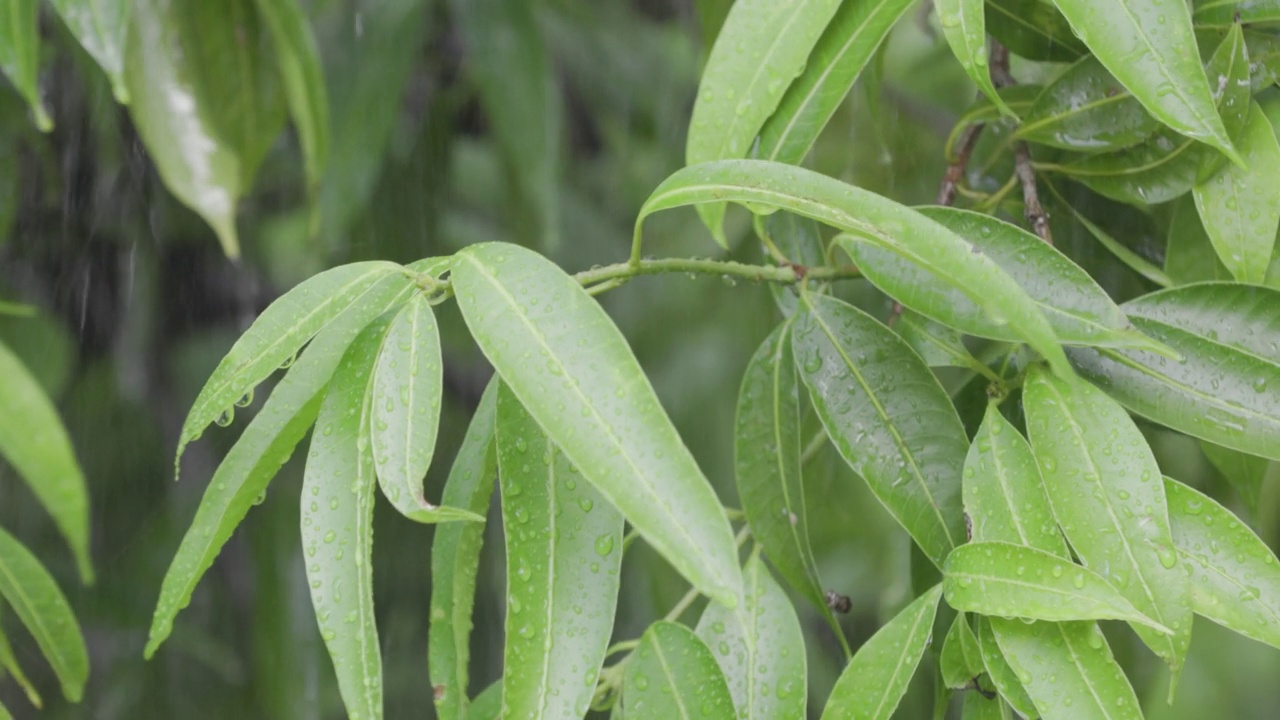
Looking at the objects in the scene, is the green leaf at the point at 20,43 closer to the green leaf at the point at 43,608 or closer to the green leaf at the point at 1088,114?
the green leaf at the point at 43,608

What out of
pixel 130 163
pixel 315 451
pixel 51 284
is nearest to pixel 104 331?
pixel 51 284

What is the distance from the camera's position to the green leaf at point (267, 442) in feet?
1.27

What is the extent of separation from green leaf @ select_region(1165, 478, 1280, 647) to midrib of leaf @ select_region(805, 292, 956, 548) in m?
0.09

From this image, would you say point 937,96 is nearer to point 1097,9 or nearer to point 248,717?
point 1097,9

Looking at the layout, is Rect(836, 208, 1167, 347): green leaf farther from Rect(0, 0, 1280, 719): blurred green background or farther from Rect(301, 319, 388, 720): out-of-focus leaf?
Rect(0, 0, 1280, 719): blurred green background

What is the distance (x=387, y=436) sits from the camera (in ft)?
1.10

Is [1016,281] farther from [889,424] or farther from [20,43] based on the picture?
[20,43]

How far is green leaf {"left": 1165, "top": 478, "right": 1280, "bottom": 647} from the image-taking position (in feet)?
1.24

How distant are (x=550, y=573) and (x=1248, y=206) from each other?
35 centimetres

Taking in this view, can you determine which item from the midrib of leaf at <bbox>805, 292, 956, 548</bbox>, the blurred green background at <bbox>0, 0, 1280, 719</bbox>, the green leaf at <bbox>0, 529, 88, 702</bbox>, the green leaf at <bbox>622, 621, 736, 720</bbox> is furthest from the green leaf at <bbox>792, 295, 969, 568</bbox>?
the blurred green background at <bbox>0, 0, 1280, 719</bbox>

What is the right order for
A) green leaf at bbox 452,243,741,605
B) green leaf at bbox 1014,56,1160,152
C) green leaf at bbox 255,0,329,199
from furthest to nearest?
green leaf at bbox 255,0,329,199, green leaf at bbox 1014,56,1160,152, green leaf at bbox 452,243,741,605

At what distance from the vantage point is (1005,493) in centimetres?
40

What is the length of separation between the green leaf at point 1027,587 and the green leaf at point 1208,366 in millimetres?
102

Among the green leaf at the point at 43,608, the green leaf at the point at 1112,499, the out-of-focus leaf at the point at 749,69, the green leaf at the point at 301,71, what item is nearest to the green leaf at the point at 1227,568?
the green leaf at the point at 1112,499
